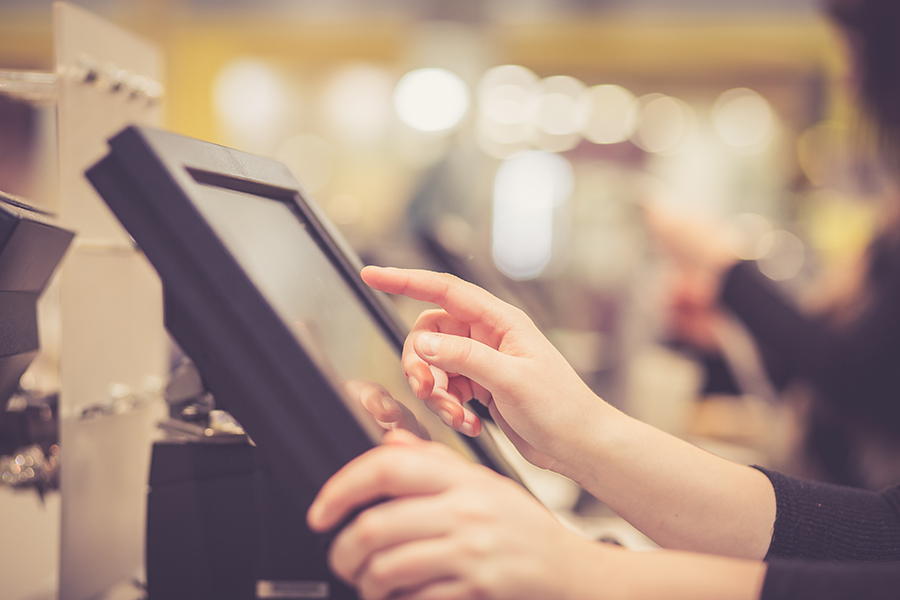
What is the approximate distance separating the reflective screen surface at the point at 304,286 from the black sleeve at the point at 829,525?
331mm

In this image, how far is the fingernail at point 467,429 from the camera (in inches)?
21.6

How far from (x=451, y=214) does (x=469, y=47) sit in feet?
5.01

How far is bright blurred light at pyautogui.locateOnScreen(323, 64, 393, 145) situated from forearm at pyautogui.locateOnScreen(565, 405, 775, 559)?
5289 millimetres

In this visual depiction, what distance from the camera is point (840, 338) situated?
1.36 meters

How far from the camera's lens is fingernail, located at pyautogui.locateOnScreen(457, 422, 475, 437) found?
0.55 meters

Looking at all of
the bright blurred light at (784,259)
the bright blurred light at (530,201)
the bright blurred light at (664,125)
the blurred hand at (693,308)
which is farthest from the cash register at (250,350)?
the bright blurred light at (664,125)

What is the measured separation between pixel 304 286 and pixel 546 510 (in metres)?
0.24

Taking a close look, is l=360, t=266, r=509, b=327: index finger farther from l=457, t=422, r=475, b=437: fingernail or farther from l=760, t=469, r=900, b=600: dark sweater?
l=760, t=469, r=900, b=600: dark sweater

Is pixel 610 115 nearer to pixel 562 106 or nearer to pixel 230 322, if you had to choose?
pixel 562 106

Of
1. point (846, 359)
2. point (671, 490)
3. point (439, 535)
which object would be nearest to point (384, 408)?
point (439, 535)

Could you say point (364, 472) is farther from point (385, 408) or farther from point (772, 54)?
point (772, 54)

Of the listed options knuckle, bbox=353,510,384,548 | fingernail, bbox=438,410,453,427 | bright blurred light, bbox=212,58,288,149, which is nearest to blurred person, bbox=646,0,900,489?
fingernail, bbox=438,410,453,427

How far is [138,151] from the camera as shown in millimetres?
368

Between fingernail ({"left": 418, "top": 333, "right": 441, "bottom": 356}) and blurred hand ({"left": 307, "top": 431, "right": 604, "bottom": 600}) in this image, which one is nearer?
blurred hand ({"left": 307, "top": 431, "right": 604, "bottom": 600})
